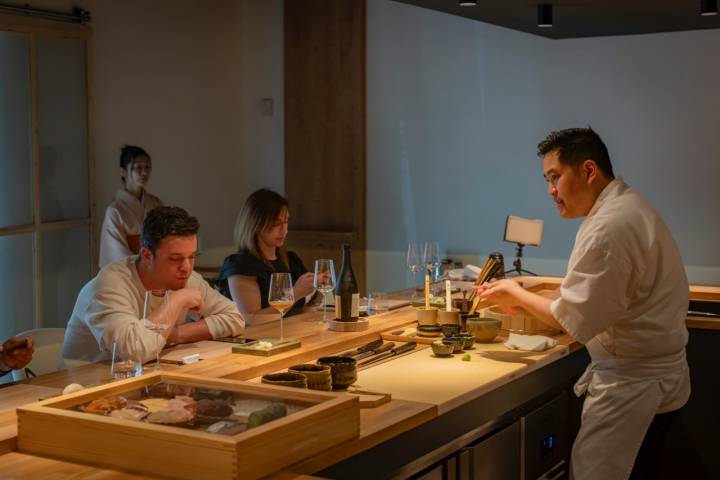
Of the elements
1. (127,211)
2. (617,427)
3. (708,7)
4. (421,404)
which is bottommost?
(617,427)

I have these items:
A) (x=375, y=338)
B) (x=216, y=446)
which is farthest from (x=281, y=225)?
(x=216, y=446)

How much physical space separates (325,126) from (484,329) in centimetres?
466

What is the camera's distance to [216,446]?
2113mm

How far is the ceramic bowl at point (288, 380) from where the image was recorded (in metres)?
2.75

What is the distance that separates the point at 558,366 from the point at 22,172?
13.9ft

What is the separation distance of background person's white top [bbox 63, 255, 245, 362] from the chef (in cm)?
97

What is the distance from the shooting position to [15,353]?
Result: 3.09 metres

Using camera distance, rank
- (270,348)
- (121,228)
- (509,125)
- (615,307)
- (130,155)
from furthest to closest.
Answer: (509,125) < (130,155) < (121,228) < (270,348) < (615,307)

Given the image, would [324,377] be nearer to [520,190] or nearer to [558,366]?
[558,366]

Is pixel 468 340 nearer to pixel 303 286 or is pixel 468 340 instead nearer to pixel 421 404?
pixel 421 404

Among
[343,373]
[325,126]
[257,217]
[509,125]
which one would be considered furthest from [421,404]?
[325,126]

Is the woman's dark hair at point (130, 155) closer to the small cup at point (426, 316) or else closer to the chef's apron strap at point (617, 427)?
the small cup at point (426, 316)

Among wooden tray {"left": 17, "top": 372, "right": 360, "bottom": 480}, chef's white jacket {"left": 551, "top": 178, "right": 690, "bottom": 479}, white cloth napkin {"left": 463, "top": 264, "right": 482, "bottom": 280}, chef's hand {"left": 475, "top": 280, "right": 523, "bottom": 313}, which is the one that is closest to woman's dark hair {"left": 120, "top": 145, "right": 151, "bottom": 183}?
white cloth napkin {"left": 463, "top": 264, "right": 482, "bottom": 280}

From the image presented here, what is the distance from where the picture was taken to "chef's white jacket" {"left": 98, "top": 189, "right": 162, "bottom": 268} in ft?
22.4
